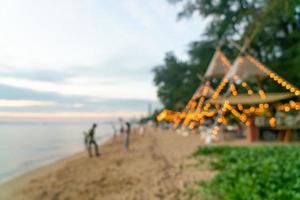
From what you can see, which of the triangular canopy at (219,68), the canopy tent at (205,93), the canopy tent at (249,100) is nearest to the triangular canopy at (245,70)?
the canopy tent at (249,100)

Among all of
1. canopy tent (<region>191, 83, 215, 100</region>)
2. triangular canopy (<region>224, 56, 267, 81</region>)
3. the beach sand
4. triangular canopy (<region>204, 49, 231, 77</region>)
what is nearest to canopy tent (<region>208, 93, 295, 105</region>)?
triangular canopy (<region>224, 56, 267, 81</region>)

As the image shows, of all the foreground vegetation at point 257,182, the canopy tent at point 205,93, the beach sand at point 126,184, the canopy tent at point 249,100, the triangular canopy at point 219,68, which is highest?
the triangular canopy at point 219,68

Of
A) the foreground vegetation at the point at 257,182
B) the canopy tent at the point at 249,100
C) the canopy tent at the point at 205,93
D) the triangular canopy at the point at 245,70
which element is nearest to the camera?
the foreground vegetation at the point at 257,182

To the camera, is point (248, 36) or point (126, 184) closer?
point (126, 184)

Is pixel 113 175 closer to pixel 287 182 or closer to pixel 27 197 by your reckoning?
pixel 27 197

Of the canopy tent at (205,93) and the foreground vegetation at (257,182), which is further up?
the canopy tent at (205,93)

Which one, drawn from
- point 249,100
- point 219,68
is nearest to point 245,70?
point 249,100

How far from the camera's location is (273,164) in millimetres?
7613

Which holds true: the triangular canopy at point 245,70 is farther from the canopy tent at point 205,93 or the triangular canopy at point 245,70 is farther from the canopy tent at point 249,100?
the canopy tent at point 205,93

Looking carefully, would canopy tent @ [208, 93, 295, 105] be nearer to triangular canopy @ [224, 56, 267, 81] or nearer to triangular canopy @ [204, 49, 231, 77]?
triangular canopy @ [224, 56, 267, 81]

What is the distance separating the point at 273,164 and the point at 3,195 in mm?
7595

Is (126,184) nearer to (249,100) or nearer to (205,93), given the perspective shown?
(249,100)

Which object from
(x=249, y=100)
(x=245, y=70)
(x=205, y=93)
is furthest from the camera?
(x=205, y=93)

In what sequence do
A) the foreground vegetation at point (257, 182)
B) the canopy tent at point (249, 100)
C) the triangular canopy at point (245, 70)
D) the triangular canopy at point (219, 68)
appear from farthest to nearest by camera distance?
the triangular canopy at point (219, 68)
the triangular canopy at point (245, 70)
the canopy tent at point (249, 100)
the foreground vegetation at point (257, 182)
